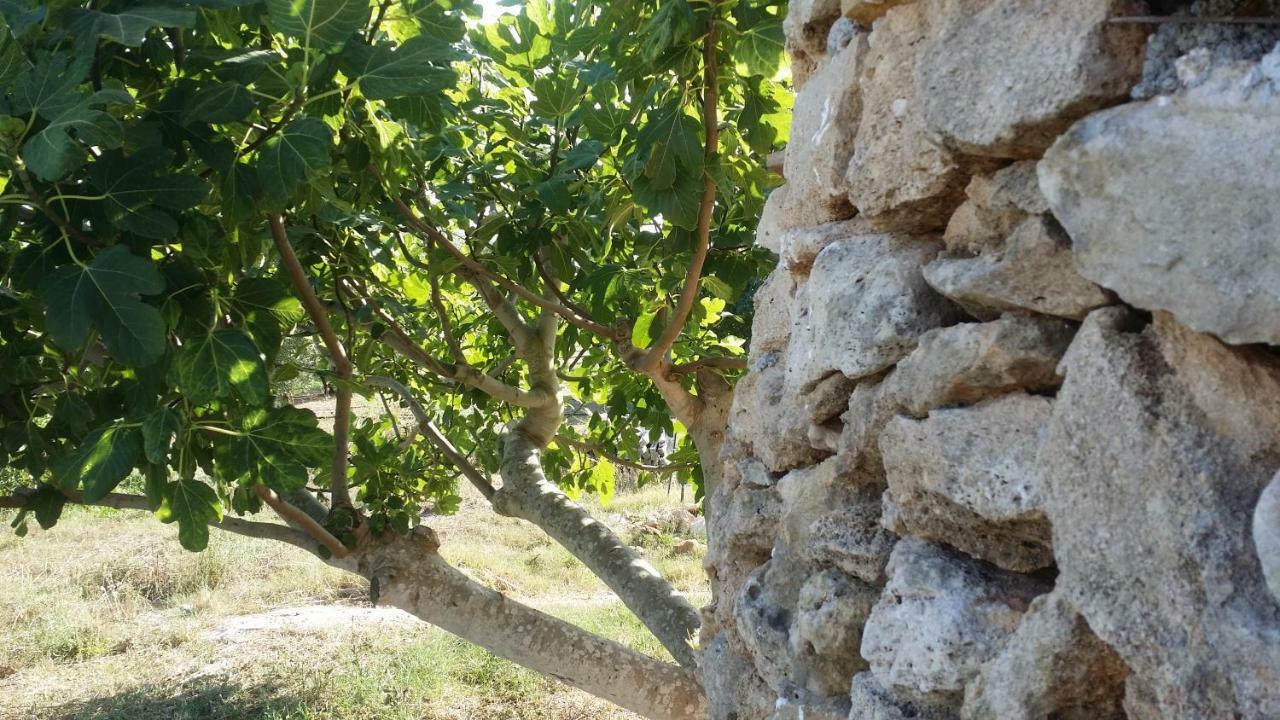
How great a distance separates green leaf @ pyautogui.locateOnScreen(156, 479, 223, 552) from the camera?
224 centimetres

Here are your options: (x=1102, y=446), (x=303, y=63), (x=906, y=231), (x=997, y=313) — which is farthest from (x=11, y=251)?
(x=1102, y=446)

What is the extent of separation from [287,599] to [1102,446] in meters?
8.83

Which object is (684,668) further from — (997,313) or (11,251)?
(997,313)

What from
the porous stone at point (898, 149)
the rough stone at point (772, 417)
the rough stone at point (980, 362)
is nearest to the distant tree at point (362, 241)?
the rough stone at point (772, 417)

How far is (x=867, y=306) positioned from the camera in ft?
4.02

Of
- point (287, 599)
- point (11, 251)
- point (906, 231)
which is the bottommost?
point (287, 599)

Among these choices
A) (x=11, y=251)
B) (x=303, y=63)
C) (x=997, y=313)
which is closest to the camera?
(x=997, y=313)

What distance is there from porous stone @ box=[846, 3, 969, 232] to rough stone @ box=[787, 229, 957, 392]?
40 millimetres

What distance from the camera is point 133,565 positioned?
30.0 feet

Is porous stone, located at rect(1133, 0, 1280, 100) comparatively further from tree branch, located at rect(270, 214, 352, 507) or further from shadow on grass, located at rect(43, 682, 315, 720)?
shadow on grass, located at rect(43, 682, 315, 720)

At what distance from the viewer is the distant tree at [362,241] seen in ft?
6.22

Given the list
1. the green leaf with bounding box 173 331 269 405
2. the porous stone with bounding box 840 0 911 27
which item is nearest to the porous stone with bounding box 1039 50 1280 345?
the porous stone with bounding box 840 0 911 27

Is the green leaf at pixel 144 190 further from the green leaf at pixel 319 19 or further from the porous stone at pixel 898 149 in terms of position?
the porous stone at pixel 898 149

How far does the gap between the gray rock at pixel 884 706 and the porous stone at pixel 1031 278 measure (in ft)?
1.30
